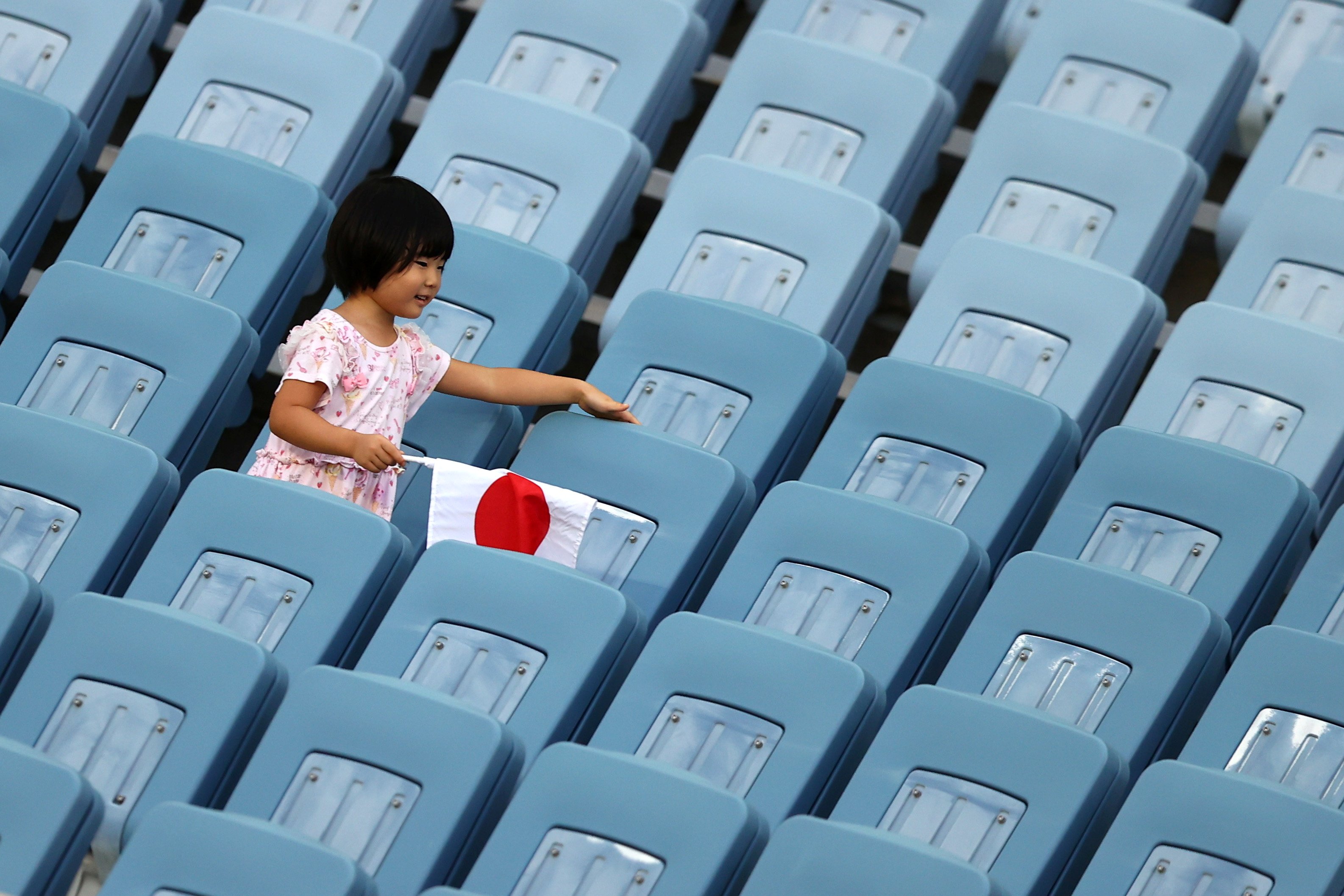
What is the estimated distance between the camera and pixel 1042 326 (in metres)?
1.55

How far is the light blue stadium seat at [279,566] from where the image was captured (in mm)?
1301

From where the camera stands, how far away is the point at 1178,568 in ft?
4.53

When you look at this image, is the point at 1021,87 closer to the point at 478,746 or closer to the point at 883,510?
the point at 883,510

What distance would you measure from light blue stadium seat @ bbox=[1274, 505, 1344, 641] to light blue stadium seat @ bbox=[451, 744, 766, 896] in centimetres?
46

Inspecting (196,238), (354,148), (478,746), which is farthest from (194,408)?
(478,746)

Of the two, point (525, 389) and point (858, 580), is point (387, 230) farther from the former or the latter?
point (858, 580)

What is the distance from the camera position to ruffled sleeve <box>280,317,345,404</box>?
54.0 inches

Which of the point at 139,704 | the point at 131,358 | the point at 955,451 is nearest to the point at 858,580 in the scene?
the point at 955,451

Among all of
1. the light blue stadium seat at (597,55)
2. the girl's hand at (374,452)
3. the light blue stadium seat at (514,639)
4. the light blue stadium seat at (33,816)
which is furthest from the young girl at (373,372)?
A: the light blue stadium seat at (597,55)

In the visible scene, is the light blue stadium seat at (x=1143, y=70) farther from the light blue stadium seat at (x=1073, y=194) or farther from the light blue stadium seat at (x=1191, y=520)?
the light blue stadium seat at (x=1191, y=520)

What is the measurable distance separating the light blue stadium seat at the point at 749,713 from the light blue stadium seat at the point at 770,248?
0.42 metres

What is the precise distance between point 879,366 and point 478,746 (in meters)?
0.50

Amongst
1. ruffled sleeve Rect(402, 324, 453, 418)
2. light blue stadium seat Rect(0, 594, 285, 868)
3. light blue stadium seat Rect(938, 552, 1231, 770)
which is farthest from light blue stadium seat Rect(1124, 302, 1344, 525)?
light blue stadium seat Rect(0, 594, 285, 868)

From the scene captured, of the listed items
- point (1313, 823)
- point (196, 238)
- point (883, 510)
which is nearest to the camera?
point (1313, 823)
